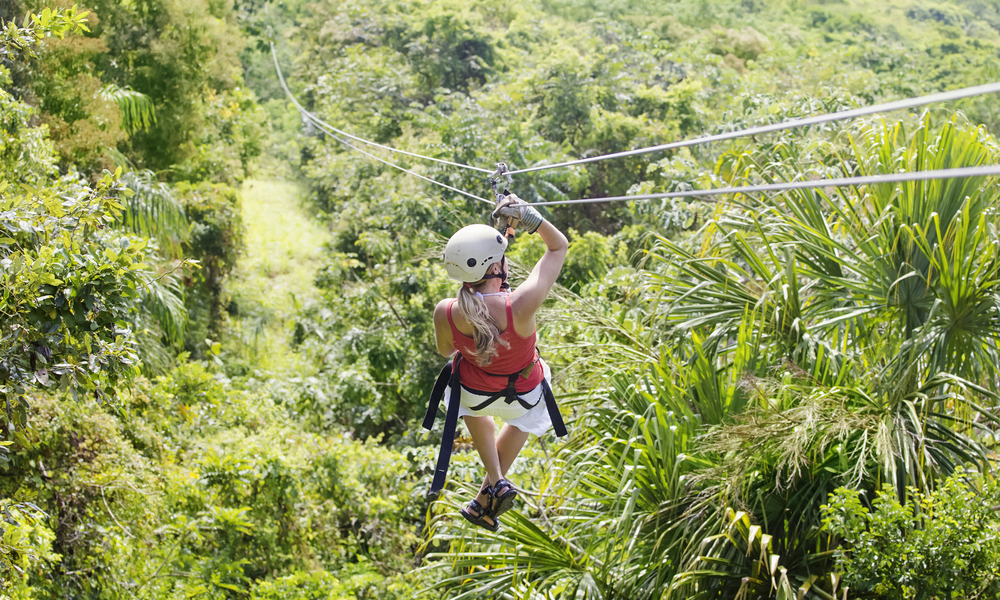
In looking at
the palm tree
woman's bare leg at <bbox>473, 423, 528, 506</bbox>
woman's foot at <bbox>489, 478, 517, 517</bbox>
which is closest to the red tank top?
woman's bare leg at <bbox>473, 423, 528, 506</bbox>

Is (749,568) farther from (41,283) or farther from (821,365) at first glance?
(41,283)

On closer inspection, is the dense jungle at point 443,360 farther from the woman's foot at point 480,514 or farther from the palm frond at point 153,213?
the woman's foot at point 480,514

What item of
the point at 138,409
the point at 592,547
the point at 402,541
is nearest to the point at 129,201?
the point at 138,409

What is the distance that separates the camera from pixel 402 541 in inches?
339

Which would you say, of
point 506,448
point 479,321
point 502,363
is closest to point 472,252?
point 479,321

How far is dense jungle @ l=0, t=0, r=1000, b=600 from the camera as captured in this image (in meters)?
4.27

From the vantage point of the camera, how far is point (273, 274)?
57.9 ft

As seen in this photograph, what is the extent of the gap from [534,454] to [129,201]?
5161 millimetres

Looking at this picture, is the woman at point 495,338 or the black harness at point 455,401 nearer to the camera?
the woman at point 495,338

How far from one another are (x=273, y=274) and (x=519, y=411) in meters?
14.9

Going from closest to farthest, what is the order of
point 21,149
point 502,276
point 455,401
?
point 502,276 → point 455,401 → point 21,149

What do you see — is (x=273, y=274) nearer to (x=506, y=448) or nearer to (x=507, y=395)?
(x=506, y=448)

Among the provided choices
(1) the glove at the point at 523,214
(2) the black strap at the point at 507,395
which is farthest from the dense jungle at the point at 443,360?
(1) the glove at the point at 523,214

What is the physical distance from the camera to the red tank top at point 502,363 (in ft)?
11.1
